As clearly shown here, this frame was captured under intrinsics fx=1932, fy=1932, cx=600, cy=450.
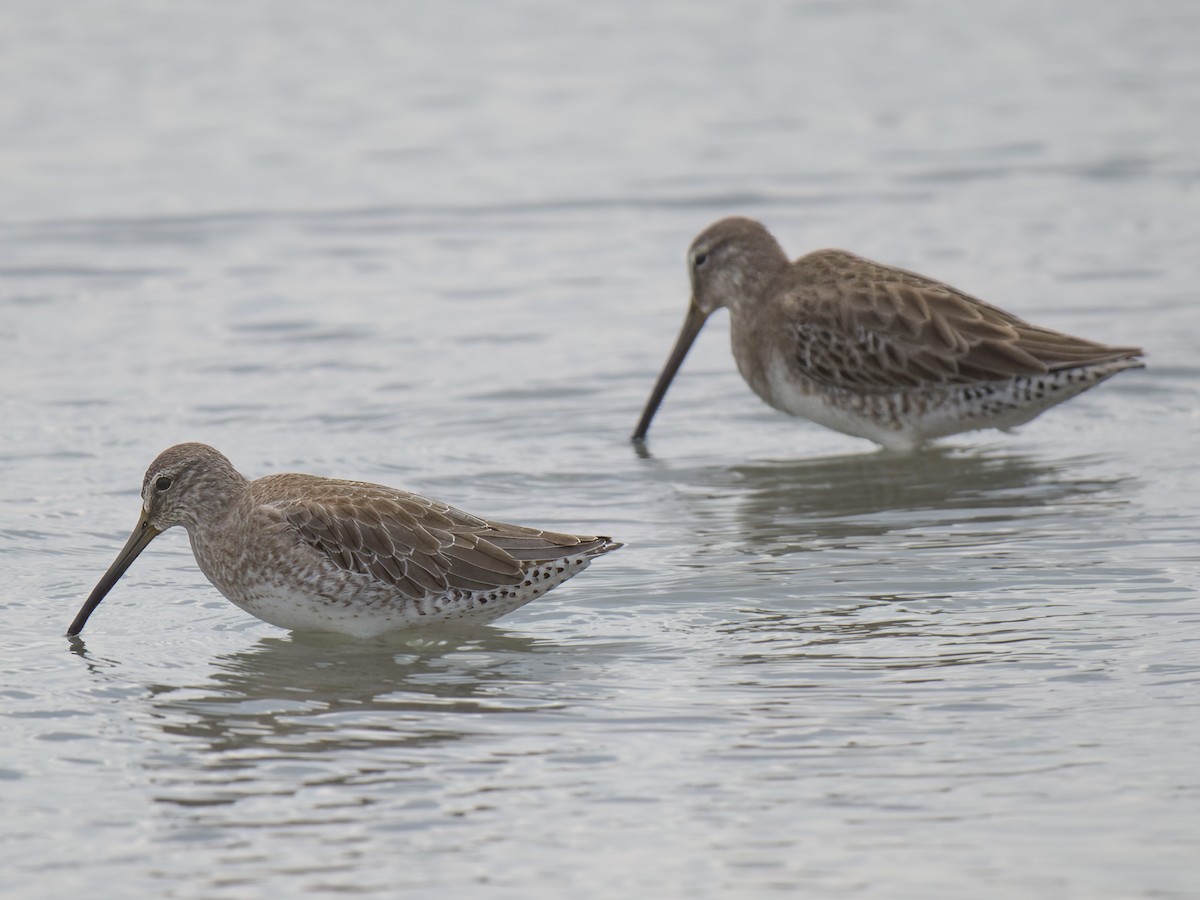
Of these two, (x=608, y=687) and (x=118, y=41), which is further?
(x=118, y=41)

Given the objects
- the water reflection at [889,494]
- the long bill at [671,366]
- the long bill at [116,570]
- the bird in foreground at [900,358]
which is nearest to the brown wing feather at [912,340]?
the bird in foreground at [900,358]

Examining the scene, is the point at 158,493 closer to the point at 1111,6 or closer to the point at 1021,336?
the point at 1021,336

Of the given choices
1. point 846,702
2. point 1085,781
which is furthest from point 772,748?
point 1085,781

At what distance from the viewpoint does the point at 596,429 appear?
10.7m

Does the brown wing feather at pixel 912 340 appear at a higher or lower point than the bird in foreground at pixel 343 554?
higher

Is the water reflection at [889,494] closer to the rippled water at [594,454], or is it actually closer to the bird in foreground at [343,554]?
the rippled water at [594,454]

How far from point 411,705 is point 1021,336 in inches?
180

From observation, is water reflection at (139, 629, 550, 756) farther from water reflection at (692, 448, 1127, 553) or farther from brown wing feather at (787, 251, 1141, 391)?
brown wing feather at (787, 251, 1141, 391)

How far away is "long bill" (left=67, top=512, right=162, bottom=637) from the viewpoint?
24.0 feet

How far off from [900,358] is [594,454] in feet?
5.45

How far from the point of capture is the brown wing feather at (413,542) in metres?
7.31

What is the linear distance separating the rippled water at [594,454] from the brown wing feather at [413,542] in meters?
0.29

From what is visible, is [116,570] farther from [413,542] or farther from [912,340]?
[912,340]

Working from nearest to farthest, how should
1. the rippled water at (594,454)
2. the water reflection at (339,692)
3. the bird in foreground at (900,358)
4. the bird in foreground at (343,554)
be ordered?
the rippled water at (594,454), the water reflection at (339,692), the bird in foreground at (343,554), the bird in foreground at (900,358)
